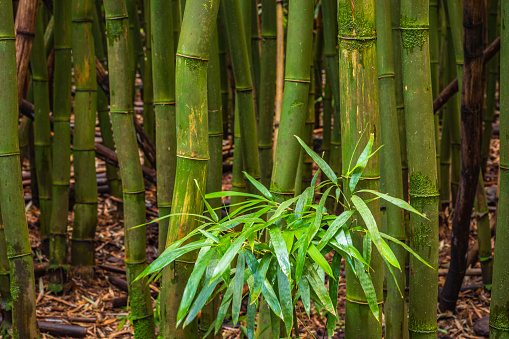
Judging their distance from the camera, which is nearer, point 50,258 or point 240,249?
point 240,249

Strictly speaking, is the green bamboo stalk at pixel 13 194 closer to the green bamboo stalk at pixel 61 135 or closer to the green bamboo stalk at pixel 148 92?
the green bamboo stalk at pixel 61 135

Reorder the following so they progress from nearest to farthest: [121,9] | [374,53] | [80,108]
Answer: [374,53]
[121,9]
[80,108]

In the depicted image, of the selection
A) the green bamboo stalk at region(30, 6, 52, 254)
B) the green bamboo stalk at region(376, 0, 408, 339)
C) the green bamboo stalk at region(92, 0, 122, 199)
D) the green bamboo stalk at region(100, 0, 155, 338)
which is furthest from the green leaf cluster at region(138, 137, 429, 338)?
the green bamboo stalk at region(92, 0, 122, 199)

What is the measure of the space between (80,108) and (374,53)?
1.30 meters

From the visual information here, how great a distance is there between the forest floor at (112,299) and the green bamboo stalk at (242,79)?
1.66 feet

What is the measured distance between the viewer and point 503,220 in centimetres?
116

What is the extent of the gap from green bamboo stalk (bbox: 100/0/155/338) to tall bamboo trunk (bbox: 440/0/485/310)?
2.97ft

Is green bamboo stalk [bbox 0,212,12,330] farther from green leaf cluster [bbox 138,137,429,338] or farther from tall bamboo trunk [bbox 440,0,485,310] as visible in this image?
tall bamboo trunk [bbox 440,0,485,310]

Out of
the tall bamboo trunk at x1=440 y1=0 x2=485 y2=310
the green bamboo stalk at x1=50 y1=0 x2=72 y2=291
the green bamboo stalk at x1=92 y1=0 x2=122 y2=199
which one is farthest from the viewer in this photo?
the green bamboo stalk at x1=92 y1=0 x2=122 y2=199

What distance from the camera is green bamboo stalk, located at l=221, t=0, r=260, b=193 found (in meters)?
1.27

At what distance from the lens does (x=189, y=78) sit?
91cm

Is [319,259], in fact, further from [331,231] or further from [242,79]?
[242,79]

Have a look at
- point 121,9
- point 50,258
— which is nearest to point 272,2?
point 121,9

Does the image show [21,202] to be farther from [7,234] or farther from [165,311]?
[165,311]
